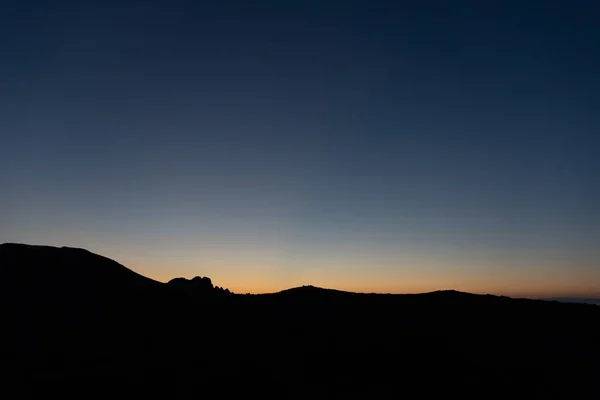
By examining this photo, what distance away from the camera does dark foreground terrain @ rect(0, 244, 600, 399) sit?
1914 centimetres

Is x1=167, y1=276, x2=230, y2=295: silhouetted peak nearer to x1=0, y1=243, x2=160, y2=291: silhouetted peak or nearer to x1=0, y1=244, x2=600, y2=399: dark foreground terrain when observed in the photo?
x1=0, y1=244, x2=600, y2=399: dark foreground terrain

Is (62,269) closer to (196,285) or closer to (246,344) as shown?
(196,285)

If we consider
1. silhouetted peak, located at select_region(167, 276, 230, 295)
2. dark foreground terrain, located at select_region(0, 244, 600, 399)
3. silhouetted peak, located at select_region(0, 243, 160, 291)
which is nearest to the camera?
dark foreground terrain, located at select_region(0, 244, 600, 399)

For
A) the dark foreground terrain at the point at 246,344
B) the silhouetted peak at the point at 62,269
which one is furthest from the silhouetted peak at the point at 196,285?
the silhouetted peak at the point at 62,269

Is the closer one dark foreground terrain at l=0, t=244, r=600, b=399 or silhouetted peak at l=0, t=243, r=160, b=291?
dark foreground terrain at l=0, t=244, r=600, b=399

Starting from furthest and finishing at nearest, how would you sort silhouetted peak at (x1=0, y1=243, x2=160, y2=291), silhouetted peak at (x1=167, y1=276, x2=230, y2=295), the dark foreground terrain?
silhouetted peak at (x1=167, y1=276, x2=230, y2=295) < silhouetted peak at (x1=0, y1=243, x2=160, y2=291) < the dark foreground terrain

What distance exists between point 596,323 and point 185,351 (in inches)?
999

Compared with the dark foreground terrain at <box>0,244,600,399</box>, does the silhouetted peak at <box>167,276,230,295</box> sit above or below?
above

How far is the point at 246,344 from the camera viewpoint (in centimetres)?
2242

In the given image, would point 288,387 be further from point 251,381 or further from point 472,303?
point 472,303

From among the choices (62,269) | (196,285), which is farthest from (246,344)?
(62,269)

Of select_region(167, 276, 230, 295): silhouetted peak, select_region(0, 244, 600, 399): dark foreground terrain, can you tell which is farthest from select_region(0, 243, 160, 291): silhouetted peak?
select_region(167, 276, 230, 295): silhouetted peak

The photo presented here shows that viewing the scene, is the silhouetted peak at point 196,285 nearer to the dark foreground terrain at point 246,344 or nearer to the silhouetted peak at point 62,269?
the dark foreground terrain at point 246,344

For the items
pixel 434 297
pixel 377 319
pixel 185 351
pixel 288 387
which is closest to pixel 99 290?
pixel 185 351
